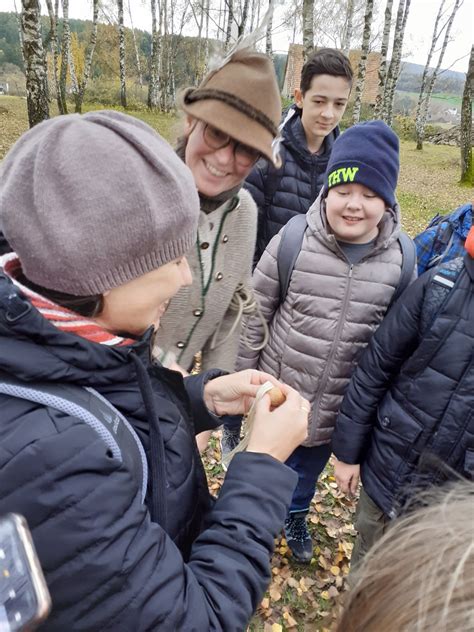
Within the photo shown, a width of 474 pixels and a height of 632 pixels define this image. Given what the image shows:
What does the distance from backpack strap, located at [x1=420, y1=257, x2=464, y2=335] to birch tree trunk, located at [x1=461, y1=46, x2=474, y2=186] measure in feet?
47.6

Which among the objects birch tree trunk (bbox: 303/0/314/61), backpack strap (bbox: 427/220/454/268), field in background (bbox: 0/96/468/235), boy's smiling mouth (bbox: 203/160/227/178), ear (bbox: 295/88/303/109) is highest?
birch tree trunk (bbox: 303/0/314/61)

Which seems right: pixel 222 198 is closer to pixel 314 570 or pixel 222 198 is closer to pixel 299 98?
pixel 299 98

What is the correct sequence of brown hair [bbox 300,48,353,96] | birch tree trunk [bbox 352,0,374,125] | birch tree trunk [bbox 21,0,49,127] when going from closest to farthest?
1. brown hair [bbox 300,48,353,96]
2. birch tree trunk [bbox 21,0,49,127]
3. birch tree trunk [bbox 352,0,374,125]

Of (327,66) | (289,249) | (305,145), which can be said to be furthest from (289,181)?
(289,249)

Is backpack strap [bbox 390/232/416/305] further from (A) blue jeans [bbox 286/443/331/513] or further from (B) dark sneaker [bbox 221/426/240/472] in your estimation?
(B) dark sneaker [bbox 221/426/240/472]

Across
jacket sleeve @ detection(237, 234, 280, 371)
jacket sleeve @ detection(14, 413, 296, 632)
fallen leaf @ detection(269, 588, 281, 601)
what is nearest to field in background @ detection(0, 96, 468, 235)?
jacket sleeve @ detection(237, 234, 280, 371)

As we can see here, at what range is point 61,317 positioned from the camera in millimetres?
977

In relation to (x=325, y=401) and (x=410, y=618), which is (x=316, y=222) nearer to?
(x=325, y=401)

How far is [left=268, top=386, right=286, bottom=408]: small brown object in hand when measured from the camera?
1.45m

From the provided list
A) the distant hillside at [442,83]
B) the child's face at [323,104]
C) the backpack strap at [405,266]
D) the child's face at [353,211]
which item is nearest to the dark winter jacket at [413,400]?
the backpack strap at [405,266]

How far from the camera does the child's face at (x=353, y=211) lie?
88.1 inches

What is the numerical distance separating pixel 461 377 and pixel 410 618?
1.35m

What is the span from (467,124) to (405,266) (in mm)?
15094

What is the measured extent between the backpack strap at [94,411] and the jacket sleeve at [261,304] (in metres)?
1.61
